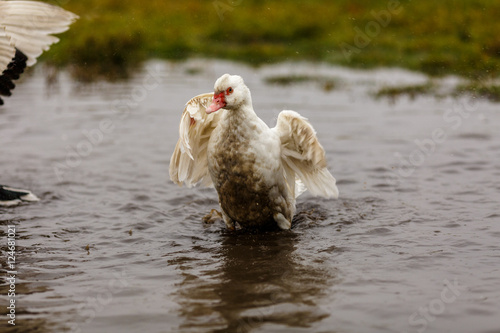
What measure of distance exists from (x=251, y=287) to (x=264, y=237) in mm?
1450

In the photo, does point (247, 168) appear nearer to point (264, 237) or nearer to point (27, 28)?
point (264, 237)

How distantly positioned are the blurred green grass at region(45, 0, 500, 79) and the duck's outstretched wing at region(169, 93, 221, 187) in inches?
404

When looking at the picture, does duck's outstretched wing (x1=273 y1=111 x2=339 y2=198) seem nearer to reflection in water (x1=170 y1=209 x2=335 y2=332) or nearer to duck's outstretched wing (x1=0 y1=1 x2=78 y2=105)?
reflection in water (x1=170 y1=209 x2=335 y2=332)

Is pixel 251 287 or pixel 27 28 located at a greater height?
pixel 27 28

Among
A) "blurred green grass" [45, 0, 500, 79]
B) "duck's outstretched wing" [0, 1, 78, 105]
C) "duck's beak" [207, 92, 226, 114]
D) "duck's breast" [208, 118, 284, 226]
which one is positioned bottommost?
"duck's breast" [208, 118, 284, 226]

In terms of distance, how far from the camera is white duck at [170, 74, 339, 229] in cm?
629

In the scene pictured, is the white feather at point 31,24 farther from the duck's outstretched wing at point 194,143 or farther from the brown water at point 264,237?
the brown water at point 264,237

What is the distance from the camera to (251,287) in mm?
5332

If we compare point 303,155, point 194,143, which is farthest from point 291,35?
point 303,155

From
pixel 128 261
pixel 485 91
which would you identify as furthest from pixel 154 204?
pixel 485 91

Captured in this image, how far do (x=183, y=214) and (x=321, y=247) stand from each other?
2.07m

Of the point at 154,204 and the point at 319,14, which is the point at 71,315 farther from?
the point at 319,14

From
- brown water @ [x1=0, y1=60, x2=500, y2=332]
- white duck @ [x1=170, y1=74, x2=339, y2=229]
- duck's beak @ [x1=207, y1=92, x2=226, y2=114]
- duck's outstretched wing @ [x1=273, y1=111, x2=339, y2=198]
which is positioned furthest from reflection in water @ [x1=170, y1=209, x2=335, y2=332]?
duck's beak @ [x1=207, y1=92, x2=226, y2=114]

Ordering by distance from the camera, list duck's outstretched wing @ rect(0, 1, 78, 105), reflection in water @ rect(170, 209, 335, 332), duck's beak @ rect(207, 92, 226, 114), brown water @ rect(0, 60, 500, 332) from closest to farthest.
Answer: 1. reflection in water @ rect(170, 209, 335, 332)
2. brown water @ rect(0, 60, 500, 332)
3. duck's beak @ rect(207, 92, 226, 114)
4. duck's outstretched wing @ rect(0, 1, 78, 105)
